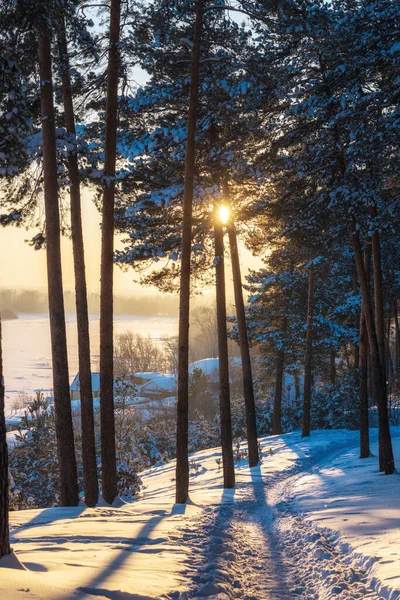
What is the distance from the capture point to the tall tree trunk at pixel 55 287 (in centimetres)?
976

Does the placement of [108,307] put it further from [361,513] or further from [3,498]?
[361,513]

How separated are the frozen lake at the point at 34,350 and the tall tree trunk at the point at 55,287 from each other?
52.5 meters

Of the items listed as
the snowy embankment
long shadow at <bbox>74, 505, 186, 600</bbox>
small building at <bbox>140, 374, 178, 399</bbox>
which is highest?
long shadow at <bbox>74, 505, 186, 600</bbox>

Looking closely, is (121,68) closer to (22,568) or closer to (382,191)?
(382,191)

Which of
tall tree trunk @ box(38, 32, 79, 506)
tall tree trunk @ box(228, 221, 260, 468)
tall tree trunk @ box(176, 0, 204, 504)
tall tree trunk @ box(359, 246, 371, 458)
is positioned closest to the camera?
tall tree trunk @ box(38, 32, 79, 506)

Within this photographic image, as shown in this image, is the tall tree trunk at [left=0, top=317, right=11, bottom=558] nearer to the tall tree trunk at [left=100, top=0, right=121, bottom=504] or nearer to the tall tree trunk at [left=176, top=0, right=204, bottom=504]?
the tall tree trunk at [left=100, top=0, right=121, bottom=504]

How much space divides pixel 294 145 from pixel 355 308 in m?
11.5

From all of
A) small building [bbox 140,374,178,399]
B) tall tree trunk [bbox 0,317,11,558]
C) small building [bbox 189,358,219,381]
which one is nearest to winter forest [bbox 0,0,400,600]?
tall tree trunk [bbox 0,317,11,558]

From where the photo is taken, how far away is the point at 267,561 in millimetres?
6613

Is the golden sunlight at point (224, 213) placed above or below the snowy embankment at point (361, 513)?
above

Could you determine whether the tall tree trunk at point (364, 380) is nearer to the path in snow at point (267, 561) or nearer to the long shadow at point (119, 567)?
the path in snow at point (267, 561)

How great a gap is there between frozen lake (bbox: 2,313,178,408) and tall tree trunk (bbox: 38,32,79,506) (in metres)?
52.5

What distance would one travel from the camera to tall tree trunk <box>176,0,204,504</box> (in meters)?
11.0

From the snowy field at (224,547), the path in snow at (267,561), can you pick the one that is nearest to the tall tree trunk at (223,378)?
the snowy field at (224,547)
